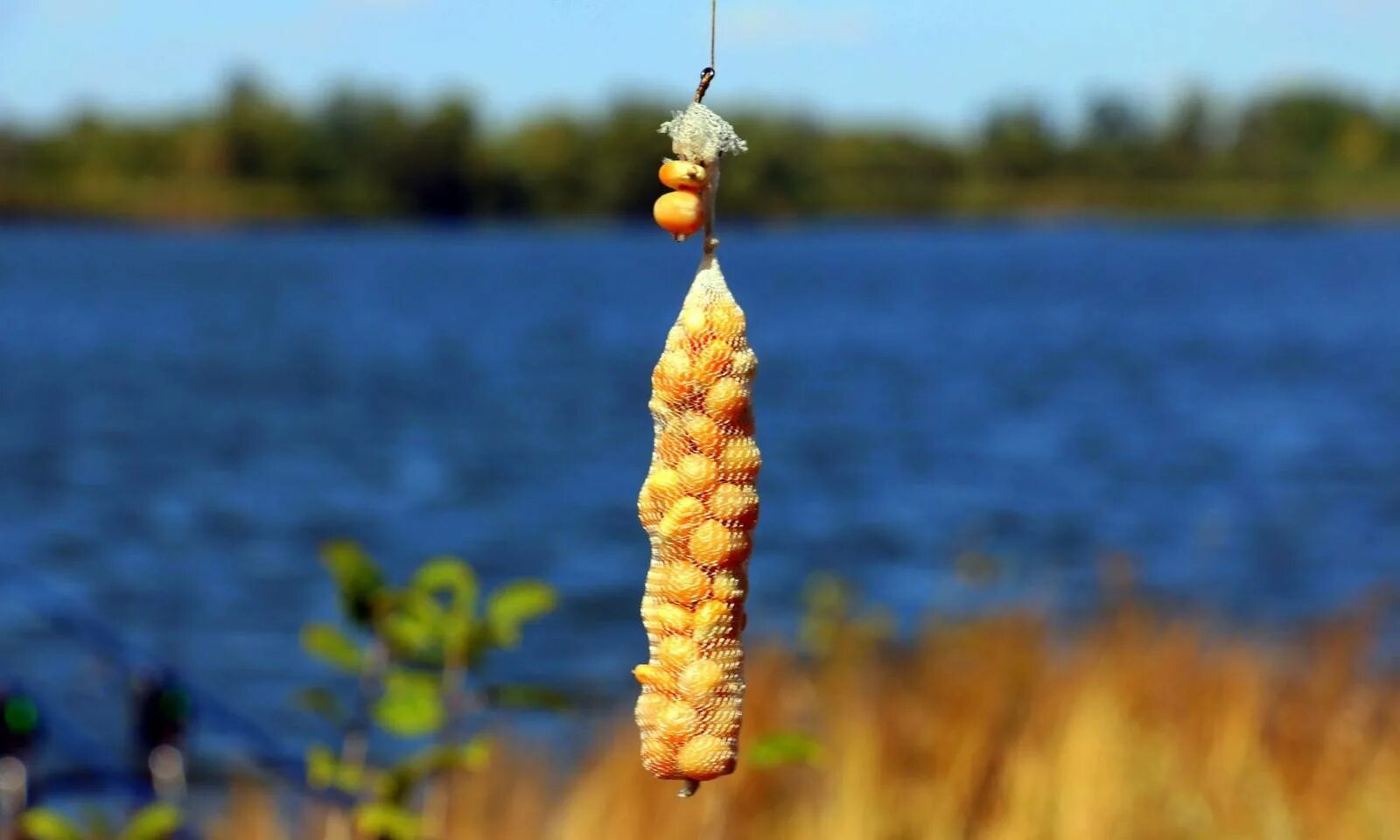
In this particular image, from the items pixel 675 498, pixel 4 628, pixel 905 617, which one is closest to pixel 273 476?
pixel 4 628

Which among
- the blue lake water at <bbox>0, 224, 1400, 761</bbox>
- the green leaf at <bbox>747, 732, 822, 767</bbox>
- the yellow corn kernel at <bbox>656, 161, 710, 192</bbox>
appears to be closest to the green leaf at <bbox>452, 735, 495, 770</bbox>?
the green leaf at <bbox>747, 732, 822, 767</bbox>

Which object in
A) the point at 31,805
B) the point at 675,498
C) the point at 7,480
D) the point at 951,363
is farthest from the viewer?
the point at 951,363

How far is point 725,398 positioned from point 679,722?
0.17m

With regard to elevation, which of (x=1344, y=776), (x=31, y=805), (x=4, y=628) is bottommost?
(x=4, y=628)

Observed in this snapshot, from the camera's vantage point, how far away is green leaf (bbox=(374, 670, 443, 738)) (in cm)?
191

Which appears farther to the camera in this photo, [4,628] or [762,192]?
[4,628]

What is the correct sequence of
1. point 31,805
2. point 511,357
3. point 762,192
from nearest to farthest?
point 31,805 → point 762,192 → point 511,357

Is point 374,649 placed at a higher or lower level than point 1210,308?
higher

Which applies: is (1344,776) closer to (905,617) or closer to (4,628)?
(905,617)

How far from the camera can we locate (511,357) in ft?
90.1

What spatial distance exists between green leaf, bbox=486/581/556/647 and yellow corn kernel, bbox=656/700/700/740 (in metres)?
1.10

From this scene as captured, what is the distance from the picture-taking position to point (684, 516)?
0.87 meters

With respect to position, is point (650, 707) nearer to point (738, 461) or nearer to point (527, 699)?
point (738, 461)

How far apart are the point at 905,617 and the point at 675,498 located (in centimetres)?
860
